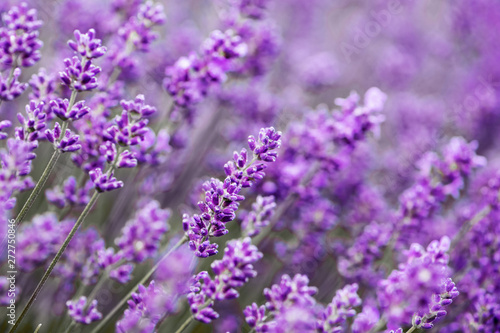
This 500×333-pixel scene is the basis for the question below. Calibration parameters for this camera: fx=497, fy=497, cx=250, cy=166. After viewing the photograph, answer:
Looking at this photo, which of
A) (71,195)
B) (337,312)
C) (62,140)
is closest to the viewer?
(62,140)

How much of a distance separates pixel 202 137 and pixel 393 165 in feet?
3.58

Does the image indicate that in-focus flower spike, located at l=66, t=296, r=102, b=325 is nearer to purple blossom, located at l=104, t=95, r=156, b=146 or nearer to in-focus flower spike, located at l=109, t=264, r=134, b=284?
in-focus flower spike, located at l=109, t=264, r=134, b=284

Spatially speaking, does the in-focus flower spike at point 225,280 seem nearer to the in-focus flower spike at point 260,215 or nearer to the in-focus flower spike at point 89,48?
the in-focus flower spike at point 260,215

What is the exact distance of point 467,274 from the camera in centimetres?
187

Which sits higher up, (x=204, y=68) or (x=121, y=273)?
(x=204, y=68)

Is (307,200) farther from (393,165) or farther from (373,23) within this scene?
(373,23)

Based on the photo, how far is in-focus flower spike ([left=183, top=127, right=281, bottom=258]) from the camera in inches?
49.0

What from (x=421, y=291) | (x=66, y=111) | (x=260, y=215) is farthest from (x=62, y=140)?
(x=421, y=291)

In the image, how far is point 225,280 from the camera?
130 centimetres

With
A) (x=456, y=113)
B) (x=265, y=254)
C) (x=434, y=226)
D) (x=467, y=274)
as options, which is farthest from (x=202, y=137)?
(x=456, y=113)

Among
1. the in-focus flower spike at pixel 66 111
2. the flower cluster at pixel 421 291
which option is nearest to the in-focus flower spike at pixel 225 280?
the flower cluster at pixel 421 291

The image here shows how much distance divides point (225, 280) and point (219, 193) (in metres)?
0.24

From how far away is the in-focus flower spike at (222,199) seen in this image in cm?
125

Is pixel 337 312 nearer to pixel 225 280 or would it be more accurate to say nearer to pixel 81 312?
pixel 225 280
